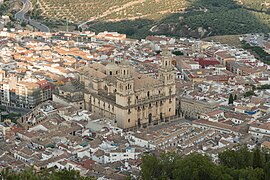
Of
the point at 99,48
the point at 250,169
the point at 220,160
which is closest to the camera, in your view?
the point at 250,169

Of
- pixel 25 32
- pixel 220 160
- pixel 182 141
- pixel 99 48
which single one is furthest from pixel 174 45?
pixel 220 160

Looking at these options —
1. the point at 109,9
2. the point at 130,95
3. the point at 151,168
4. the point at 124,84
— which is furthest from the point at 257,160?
the point at 109,9

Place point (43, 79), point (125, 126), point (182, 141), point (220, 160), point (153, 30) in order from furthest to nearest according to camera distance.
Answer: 1. point (153, 30)
2. point (43, 79)
3. point (125, 126)
4. point (182, 141)
5. point (220, 160)

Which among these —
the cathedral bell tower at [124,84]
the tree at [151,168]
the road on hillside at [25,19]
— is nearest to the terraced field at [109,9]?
the road on hillside at [25,19]

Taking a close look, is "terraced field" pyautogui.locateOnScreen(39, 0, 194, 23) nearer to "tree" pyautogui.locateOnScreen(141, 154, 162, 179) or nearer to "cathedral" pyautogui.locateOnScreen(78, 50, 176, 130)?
"cathedral" pyautogui.locateOnScreen(78, 50, 176, 130)

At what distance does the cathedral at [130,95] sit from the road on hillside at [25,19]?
1818 inches

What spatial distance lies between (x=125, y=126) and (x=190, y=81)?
45.5 feet

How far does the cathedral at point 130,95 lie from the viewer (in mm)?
41375

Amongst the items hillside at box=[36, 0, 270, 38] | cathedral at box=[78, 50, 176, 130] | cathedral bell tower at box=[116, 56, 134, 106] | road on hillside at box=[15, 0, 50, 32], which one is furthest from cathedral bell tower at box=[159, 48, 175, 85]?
road on hillside at box=[15, 0, 50, 32]

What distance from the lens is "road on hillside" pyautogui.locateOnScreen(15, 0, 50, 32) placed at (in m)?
91.1

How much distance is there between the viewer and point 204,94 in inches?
1843

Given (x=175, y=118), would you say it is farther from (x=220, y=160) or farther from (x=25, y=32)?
(x=25, y=32)

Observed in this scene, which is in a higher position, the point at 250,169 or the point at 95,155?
the point at 250,169

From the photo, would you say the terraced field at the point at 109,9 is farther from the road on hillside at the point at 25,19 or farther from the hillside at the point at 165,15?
the road on hillside at the point at 25,19
